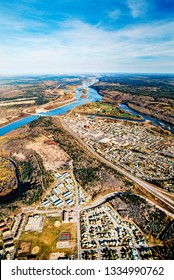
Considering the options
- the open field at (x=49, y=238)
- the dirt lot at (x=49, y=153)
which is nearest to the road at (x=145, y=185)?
the dirt lot at (x=49, y=153)

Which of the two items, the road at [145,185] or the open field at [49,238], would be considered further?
the road at [145,185]

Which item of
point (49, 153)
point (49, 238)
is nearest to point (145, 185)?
point (49, 238)

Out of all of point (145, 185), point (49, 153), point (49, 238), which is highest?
point (49, 153)

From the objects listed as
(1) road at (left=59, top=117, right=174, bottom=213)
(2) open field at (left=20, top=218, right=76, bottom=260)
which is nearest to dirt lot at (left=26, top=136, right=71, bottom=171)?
(1) road at (left=59, top=117, right=174, bottom=213)

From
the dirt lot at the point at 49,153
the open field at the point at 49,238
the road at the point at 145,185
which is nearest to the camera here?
the open field at the point at 49,238

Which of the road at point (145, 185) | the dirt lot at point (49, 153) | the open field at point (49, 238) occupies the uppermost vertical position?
the dirt lot at point (49, 153)

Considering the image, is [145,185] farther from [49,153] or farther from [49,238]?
[49,153]

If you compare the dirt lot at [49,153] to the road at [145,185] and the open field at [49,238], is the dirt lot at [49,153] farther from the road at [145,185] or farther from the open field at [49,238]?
the open field at [49,238]

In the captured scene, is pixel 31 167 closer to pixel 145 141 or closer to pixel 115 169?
pixel 115 169

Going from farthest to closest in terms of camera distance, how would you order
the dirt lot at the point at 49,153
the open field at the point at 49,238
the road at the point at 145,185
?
the dirt lot at the point at 49,153 → the road at the point at 145,185 → the open field at the point at 49,238

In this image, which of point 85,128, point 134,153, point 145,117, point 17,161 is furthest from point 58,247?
point 145,117

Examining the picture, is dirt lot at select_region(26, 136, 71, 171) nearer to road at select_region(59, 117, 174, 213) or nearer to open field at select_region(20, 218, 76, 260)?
road at select_region(59, 117, 174, 213)
